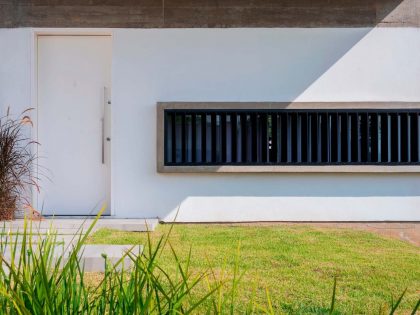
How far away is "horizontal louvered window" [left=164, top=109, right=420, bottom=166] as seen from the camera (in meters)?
5.86

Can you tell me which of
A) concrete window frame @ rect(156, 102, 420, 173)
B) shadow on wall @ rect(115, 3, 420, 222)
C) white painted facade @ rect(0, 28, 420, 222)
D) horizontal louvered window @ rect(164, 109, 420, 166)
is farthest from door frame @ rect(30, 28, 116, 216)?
horizontal louvered window @ rect(164, 109, 420, 166)

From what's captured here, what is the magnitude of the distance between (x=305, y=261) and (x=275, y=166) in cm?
226

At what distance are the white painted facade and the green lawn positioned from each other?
0.51 meters

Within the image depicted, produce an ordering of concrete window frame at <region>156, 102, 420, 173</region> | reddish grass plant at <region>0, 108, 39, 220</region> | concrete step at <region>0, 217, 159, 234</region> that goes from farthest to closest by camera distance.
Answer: concrete window frame at <region>156, 102, 420, 173</region> < reddish grass plant at <region>0, 108, 39, 220</region> < concrete step at <region>0, 217, 159, 234</region>

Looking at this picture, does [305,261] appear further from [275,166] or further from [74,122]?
[74,122]

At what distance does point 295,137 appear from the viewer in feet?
19.4

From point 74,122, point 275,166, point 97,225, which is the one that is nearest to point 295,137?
point 275,166

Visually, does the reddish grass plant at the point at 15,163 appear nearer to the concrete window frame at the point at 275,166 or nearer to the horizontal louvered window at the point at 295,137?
the concrete window frame at the point at 275,166

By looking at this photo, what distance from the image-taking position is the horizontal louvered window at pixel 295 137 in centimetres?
586

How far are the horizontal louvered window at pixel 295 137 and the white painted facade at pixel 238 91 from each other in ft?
0.60

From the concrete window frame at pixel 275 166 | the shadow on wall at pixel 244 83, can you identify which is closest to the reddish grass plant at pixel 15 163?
the shadow on wall at pixel 244 83

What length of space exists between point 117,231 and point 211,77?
207 cm

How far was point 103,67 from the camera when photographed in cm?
602

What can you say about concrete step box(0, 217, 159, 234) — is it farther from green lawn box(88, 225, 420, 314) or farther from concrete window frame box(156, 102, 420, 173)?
concrete window frame box(156, 102, 420, 173)
